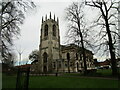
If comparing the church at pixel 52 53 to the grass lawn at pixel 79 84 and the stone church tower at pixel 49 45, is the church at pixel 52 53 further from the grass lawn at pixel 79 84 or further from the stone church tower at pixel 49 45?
the grass lawn at pixel 79 84

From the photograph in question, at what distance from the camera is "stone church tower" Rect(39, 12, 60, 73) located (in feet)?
214

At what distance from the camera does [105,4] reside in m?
20.5

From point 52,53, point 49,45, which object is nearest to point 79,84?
point 52,53

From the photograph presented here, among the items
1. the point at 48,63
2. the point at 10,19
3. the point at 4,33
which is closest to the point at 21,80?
the point at 4,33

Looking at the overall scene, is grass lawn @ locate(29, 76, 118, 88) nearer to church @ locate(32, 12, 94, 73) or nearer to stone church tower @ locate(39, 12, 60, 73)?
church @ locate(32, 12, 94, 73)

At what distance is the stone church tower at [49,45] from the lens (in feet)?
214

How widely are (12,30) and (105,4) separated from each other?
13.7 metres

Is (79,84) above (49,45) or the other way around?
the other way around

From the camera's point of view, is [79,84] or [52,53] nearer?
[79,84]

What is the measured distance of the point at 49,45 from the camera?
65938 mm

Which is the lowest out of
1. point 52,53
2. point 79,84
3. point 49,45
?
point 79,84

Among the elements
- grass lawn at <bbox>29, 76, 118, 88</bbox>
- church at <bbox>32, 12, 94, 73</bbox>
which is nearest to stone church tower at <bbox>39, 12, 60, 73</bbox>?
church at <bbox>32, 12, 94, 73</bbox>

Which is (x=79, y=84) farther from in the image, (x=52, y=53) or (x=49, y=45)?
(x=49, y=45)

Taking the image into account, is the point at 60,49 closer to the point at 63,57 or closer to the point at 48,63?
the point at 63,57
